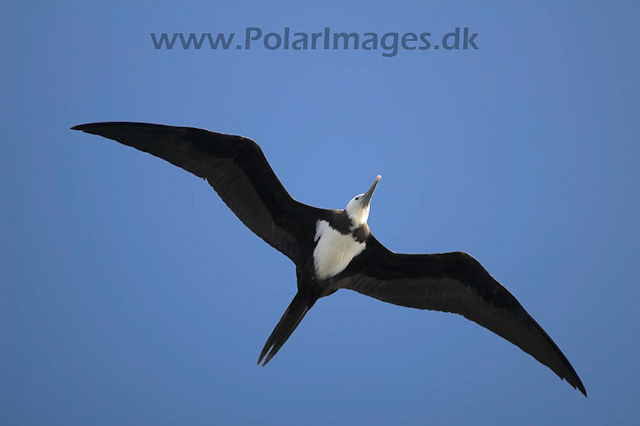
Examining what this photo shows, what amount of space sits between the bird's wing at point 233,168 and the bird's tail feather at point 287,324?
431 millimetres

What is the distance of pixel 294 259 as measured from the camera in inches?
254

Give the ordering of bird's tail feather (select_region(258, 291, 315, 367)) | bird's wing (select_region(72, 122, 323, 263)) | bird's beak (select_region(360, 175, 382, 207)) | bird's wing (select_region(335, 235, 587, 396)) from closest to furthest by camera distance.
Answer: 1. bird's tail feather (select_region(258, 291, 315, 367))
2. bird's wing (select_region(72, 122, 323, 263))
3. bird's beak (select_region(360, 175, 382, 207))
4. bird's wing (select_region(335, 235, 587, 396))

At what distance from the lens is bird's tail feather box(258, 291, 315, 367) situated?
5.76 m

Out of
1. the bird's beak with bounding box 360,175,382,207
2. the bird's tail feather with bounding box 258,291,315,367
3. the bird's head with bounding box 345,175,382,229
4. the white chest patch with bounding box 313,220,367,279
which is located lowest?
the bird's tail feather with bounding box 258,291,315,367

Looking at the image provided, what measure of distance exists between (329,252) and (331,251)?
18 millimetres

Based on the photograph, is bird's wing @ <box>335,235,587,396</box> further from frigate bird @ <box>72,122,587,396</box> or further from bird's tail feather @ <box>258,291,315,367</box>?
bird's tail feather @ <box>258,291,315,367</box>

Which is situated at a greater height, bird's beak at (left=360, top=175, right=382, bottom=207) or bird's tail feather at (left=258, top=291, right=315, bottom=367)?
bird's beak at (left=360, top=175, right=382, bottom=207)

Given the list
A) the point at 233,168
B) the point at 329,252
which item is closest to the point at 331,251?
the point at 329,252

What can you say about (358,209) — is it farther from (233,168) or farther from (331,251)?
(233,168)

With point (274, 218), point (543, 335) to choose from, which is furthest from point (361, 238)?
point (543, 335)

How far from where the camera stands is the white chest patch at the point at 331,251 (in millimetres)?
6273

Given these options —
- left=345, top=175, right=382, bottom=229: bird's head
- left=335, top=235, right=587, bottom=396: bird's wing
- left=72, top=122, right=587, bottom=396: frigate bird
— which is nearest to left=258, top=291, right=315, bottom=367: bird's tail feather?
left=72, top=122, right=587, bottom=396: frigate bird

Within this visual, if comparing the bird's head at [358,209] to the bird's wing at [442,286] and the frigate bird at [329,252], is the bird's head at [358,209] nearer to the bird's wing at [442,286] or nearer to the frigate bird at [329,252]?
the frigate bird at [329,252]

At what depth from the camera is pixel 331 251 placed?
627 cm
